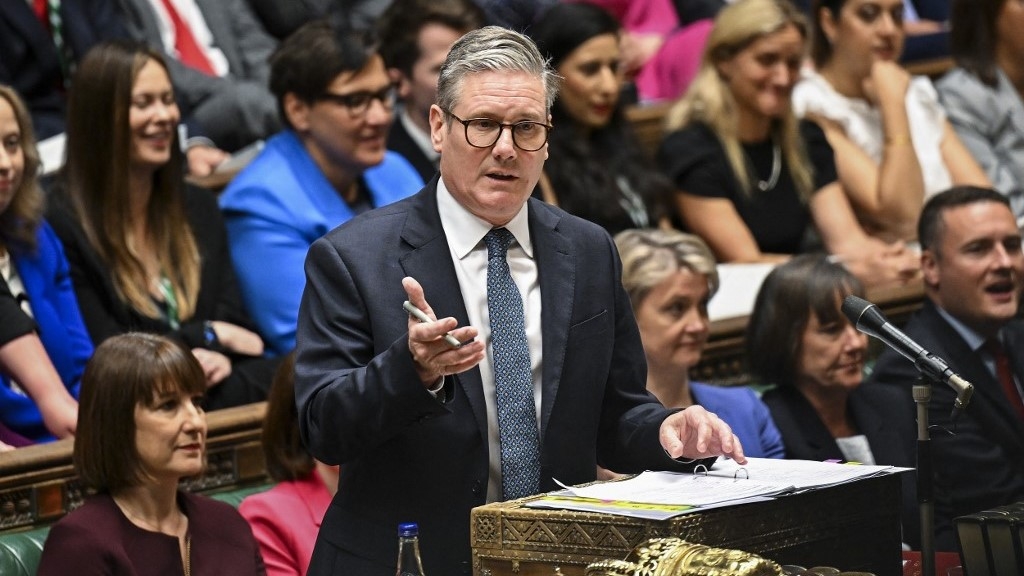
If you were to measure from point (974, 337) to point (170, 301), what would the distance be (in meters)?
1.97

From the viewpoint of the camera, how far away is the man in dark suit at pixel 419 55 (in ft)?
16.0

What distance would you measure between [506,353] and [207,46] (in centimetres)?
336

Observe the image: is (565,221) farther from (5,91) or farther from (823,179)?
(823,179)

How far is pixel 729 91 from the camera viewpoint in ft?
16.9

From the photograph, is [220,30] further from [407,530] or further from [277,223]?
[407,530]

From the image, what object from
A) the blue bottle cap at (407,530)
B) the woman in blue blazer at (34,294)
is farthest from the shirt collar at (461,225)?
the woman in blue blazer at (34,294)

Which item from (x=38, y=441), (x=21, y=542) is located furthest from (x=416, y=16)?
(x=21, y=542)

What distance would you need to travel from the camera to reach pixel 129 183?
4109 millimetres

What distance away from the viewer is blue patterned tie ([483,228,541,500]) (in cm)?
237

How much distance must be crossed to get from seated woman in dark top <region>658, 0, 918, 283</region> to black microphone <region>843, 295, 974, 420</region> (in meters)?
→ 2.44

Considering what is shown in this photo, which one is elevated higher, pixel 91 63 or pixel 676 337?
pixel 91 63

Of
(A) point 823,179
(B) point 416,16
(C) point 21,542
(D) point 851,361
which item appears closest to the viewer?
(C) point 21,542

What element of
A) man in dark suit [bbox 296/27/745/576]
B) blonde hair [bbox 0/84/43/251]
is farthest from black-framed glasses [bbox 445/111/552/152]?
blonde hair [bbox 0/84/43/251]

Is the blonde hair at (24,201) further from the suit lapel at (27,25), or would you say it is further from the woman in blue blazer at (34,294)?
the suit lapel at (27,25)
